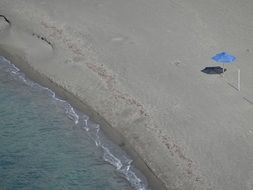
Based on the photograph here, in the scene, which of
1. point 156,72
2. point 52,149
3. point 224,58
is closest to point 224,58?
point 224,58

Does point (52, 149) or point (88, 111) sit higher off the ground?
point (88, 111)

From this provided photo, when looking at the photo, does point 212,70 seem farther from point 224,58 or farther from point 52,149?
point 52,149

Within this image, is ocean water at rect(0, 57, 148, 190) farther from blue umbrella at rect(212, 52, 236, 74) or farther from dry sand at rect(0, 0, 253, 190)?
blue umbrella at rect(212, 52, 236, 74)

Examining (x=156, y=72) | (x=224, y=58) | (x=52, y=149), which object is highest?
(x=224, y=58)

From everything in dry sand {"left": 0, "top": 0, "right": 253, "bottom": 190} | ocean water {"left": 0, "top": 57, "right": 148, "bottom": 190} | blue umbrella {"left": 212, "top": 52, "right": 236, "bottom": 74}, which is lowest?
ocean water {"left": 0, "top": 57, "right": 148, "bottom": 190}

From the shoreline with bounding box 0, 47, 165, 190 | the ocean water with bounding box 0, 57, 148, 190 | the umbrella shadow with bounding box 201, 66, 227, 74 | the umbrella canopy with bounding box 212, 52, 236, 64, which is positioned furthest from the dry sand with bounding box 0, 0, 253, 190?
the umbrella canopy with bounding box 212, 52, 236, 64
